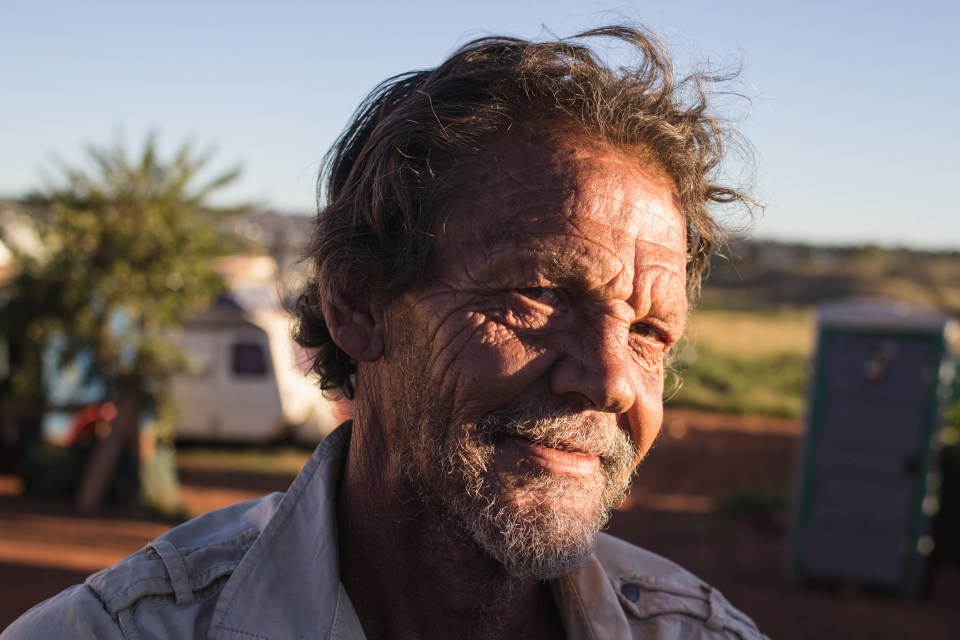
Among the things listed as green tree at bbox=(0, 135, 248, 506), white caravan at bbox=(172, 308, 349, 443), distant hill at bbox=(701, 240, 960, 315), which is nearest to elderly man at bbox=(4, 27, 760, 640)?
green tree at bbox=(0, 135, 248, 506)

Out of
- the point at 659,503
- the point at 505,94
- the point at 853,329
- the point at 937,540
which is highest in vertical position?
the point at 505,94

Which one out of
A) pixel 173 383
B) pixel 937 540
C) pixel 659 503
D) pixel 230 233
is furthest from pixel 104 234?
pixel 937 540

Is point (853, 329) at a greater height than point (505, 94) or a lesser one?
lesser

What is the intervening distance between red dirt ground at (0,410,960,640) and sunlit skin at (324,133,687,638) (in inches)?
226

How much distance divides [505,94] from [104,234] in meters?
8.74

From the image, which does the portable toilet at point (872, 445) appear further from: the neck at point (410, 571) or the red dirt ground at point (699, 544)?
the neck at point (410, 571)

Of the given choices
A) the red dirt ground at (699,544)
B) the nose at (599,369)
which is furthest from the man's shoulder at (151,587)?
the red dirt ground at (699,544)

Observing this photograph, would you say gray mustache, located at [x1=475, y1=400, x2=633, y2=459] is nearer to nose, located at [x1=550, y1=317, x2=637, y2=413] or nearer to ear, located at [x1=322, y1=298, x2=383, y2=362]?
nose, located at [x1=550, y1=317, x2=637, y2=413]

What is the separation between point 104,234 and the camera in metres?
9.77

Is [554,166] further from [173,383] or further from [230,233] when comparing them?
[173,383]

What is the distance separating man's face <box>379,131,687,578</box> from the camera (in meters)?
1.81

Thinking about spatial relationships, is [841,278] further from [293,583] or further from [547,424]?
[293,583]

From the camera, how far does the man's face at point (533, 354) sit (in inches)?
71.4

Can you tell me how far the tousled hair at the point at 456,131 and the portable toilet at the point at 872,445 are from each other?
20.6 feet
